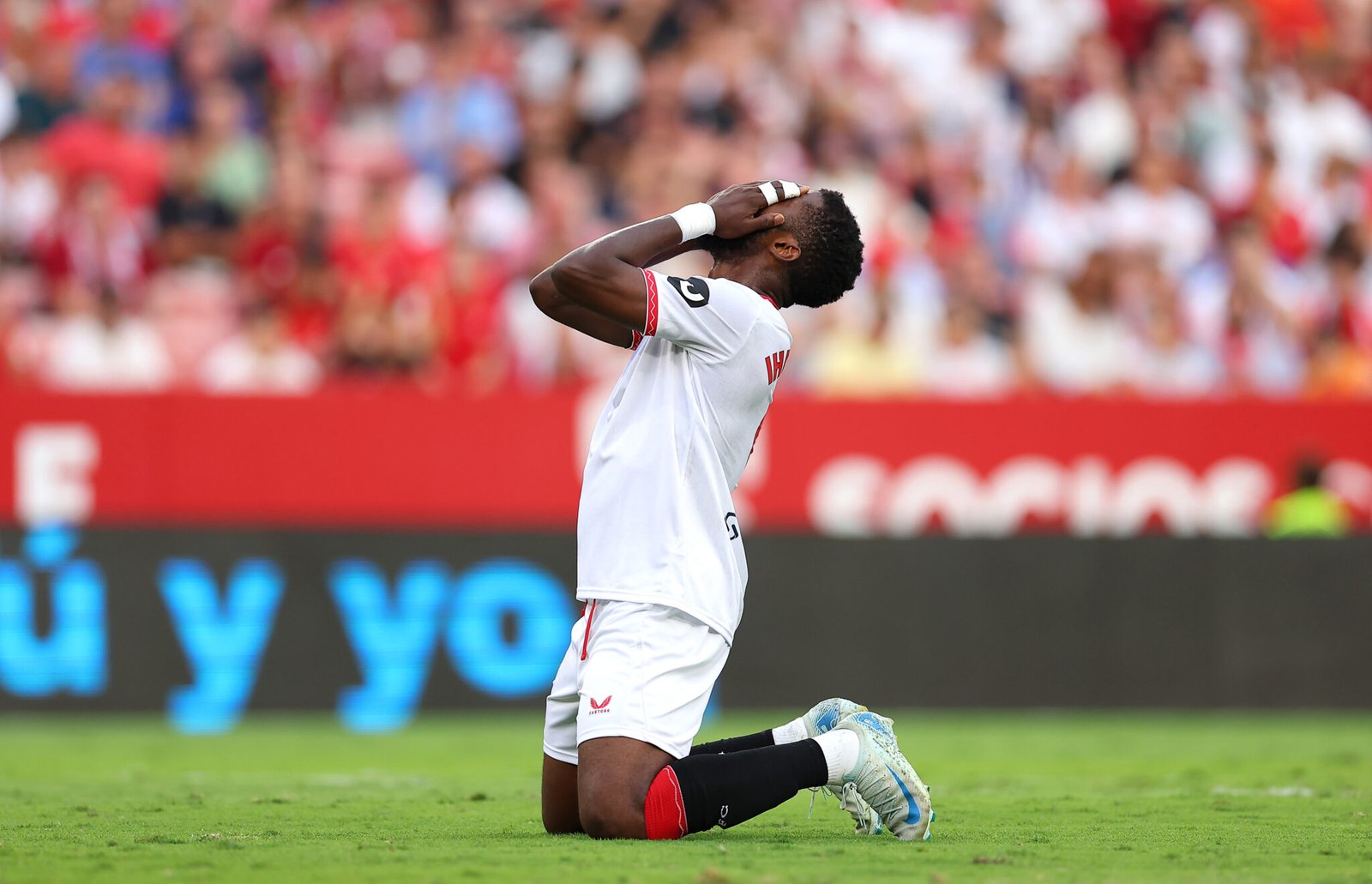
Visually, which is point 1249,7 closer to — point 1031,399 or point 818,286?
point 1031,399

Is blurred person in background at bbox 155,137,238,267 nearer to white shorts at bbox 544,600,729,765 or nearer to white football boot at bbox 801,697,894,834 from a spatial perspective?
white shorts at bbox 544,600,729,765

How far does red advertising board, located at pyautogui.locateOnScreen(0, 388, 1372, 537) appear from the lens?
12984 millimetres

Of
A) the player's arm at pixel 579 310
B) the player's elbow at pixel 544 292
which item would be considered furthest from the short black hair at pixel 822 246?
the player's elbow at pixel 544 292

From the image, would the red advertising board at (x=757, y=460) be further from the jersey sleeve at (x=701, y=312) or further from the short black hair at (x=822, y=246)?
the jersey sleeve at (x=701, y=312)

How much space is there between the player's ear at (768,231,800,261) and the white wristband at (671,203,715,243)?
273 mm

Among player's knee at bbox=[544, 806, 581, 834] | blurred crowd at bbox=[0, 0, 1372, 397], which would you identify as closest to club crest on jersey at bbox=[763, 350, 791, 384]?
player's knee at bbox=[544, 806, 581, 834]

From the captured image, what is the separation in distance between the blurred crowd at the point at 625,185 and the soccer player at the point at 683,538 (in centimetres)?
761

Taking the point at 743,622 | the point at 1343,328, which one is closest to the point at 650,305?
the point at 743,622

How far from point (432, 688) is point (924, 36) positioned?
834 centimetres

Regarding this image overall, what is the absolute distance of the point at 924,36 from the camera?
17203 millimetres

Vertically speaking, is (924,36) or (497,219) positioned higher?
(924,36)

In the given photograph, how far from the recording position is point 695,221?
5887mm

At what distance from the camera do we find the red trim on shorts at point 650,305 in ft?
19.0

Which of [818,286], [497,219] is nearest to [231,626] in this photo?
[497,219]
